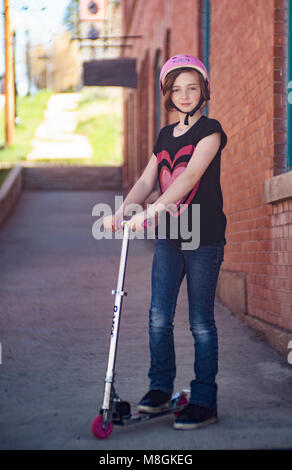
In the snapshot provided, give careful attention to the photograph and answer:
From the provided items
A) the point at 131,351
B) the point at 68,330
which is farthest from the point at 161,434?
the point at 68,330

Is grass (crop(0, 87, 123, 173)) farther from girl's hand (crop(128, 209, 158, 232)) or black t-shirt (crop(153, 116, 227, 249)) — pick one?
girl's hand (crop(128, 209, 158, 232))

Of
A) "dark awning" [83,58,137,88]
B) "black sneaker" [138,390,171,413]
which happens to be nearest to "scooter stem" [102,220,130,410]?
"black sneaker" [138,390,171,413]

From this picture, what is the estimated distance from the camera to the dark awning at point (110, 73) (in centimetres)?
1973

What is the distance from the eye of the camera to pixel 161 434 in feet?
12.1

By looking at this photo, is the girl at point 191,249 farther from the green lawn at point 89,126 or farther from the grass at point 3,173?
the green lawn at point 89,126

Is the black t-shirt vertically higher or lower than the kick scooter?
higher

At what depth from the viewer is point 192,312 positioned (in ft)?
12.9

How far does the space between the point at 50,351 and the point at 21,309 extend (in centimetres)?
171

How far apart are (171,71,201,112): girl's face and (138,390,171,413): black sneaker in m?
1.57

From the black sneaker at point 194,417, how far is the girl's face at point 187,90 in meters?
1.63

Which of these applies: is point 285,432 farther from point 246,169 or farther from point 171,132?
point 246,169

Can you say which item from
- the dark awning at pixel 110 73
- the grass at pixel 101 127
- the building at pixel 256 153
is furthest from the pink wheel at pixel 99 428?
the grass at pixel 101 127

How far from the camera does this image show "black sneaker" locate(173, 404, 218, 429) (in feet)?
12.3
